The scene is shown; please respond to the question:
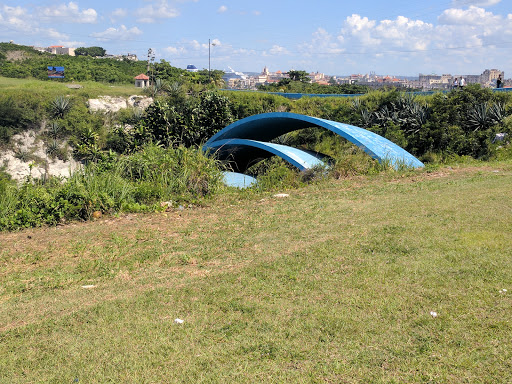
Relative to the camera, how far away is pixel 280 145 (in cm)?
1442

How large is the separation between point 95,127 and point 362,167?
24291 millimetres

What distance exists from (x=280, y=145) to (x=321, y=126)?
5.37ft

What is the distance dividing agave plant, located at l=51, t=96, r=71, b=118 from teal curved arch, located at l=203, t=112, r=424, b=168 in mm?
19707

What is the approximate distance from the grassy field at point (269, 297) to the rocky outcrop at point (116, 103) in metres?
29.6

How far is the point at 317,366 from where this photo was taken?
335 centimetres

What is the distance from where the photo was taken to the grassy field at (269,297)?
3.38 m

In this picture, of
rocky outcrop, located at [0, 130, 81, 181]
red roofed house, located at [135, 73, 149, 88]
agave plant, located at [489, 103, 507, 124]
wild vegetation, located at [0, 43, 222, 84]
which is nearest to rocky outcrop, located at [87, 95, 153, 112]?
rocky outcrop, located at [0, 130, 81, 181]

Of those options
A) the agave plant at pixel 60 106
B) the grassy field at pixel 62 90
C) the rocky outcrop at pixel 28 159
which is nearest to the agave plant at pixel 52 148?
the rocky outcrop at pixel 28 159

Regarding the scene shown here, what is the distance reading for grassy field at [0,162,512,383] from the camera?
11.1 ft

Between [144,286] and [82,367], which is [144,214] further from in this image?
[82,367]

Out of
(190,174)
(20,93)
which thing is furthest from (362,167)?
(20,93)

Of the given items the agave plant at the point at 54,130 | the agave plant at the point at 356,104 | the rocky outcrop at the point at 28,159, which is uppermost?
the agave plant at the point at 356,104

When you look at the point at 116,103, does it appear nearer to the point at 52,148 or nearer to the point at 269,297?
the point at 52,148

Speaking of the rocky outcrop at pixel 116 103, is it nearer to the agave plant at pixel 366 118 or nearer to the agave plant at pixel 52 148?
the agave plant at pixel 52 148
